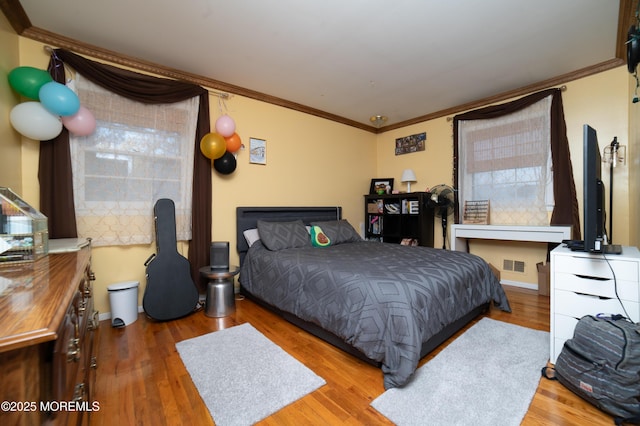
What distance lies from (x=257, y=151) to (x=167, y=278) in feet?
6.07

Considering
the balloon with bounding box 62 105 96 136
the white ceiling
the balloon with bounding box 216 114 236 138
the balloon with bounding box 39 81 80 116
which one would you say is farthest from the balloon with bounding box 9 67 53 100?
the balloon with bounding box 216 114 236 138

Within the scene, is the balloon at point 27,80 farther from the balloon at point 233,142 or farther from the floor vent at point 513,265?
the floor vent at point 513,265

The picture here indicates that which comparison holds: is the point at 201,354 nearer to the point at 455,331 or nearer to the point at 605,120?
the point at 455,331

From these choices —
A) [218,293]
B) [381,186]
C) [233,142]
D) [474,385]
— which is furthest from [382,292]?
[381,186]

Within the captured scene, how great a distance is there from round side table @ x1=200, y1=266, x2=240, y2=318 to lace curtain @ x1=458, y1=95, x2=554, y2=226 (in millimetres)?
3282

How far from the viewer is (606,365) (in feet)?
4.60

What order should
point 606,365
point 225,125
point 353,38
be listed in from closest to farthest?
point 606,365 < point 353,38 < point 225,125

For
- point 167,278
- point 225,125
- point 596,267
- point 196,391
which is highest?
point 225,125

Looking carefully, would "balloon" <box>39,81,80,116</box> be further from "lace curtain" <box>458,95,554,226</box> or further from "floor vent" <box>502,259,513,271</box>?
"floor vent" <box>502,259,513,271</box>

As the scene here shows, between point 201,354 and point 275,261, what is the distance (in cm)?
98

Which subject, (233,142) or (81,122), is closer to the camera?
(81,122)

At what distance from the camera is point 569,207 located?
309cm

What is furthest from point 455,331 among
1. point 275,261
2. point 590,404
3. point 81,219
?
point 81,219

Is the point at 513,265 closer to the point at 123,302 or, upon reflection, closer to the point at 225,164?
the point at 225,164
